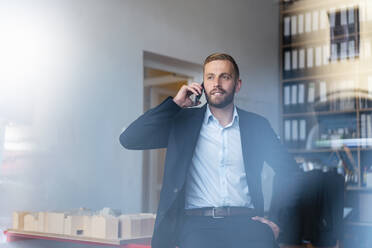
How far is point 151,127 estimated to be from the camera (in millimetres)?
1746

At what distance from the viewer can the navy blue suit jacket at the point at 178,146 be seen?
1.66 meters

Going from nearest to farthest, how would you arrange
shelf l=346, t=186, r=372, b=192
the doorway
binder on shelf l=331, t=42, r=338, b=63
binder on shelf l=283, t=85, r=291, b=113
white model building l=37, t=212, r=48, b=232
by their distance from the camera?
white model building l=37, t=212, r=48, b=232, the doorway, shelf l=346, t=186, r=372, b=192, binder on shelf l=331, t=42, r=338, b=63, binder on shelf l=283, t=85, r=291, b=113

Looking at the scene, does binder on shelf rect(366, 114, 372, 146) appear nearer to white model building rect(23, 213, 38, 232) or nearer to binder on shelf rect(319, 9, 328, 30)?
binder on shelf rect(319, 9, 328, 30)

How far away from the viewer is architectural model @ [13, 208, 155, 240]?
87.9 inches

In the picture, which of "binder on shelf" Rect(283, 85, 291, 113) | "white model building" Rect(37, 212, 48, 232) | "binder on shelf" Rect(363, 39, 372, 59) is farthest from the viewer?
"binder on shelf" Rect(283, 85, 291, 113)

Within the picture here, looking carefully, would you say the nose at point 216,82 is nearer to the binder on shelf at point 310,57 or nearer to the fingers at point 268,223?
the fingers at point 268,223

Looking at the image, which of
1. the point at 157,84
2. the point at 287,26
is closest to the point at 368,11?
the point at 287,26

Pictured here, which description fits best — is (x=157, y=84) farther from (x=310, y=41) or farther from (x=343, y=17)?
(x=343, y=17)

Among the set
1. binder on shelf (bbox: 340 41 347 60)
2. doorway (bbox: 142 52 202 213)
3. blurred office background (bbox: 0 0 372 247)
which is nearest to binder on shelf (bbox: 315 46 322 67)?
blurred office background (bbox: 0 0 372 247)

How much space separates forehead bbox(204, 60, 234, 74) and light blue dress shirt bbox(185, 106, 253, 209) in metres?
0.15

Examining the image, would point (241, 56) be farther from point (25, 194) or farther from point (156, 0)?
point (25, 194)

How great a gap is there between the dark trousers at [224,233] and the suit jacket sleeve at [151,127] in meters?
0.30

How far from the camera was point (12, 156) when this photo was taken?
10.2ft

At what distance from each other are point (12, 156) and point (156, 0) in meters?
1.73
